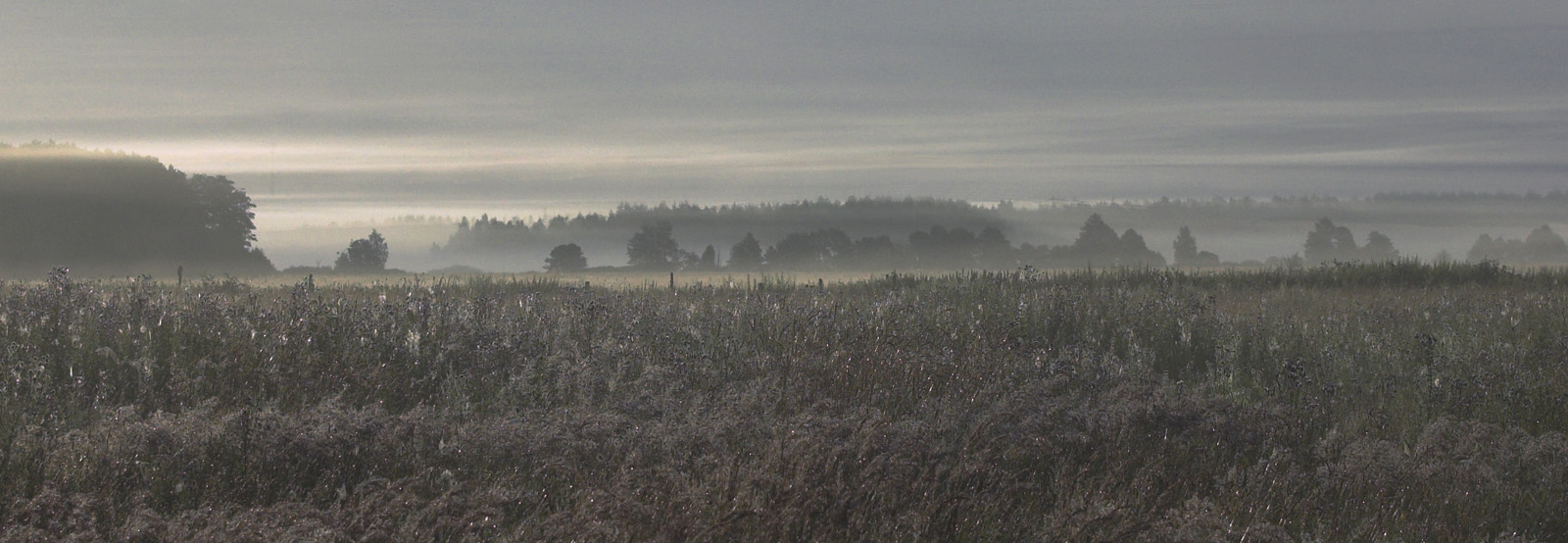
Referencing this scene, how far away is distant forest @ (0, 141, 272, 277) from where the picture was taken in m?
50.2

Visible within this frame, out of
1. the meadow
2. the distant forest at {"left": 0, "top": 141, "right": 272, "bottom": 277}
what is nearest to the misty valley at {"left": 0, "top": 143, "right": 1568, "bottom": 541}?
the meadow

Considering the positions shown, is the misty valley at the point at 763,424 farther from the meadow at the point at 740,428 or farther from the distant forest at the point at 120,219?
the distant forest at the point at 120,219

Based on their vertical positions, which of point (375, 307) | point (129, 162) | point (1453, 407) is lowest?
point (1453, 407)

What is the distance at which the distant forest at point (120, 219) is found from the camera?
5025 cm

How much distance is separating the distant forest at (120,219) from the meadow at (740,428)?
4674 centimetres

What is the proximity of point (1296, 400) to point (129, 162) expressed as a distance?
6170 cm

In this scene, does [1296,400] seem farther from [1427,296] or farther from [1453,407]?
[1427,296]

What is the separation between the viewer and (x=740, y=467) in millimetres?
4582

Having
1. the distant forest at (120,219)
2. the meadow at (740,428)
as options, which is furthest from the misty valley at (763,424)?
the distant forest at (120,219)

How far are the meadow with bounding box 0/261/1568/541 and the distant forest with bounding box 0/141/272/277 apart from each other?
1840 inches

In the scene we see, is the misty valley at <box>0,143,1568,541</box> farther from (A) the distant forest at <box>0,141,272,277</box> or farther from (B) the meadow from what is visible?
(A) the distant forest at <box>0,141,272,277</box>

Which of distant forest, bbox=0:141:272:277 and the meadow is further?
distant forest, bbox=0:141:272:277

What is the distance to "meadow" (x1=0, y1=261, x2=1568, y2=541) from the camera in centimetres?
418

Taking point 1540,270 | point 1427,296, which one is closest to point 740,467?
point 1427,296
